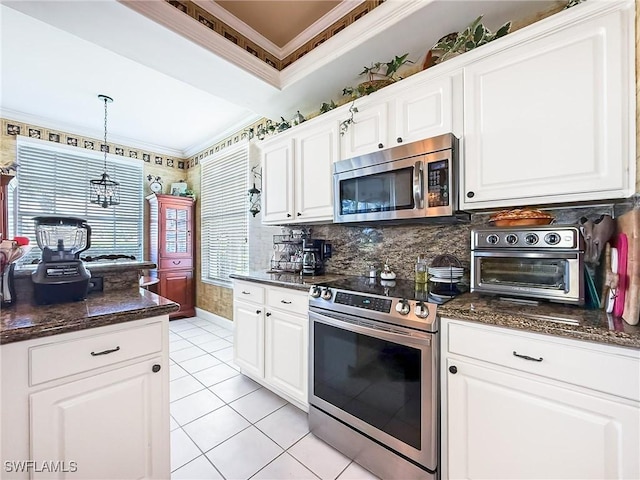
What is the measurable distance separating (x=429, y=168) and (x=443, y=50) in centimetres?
72

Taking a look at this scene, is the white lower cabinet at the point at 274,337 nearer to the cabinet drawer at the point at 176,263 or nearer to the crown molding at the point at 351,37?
the crown molding at the point at 351,37

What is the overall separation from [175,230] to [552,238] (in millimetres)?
4613

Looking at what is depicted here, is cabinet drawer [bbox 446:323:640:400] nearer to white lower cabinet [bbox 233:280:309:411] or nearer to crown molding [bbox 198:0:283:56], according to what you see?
white lower cabinet [bbox 233:280:309:411]

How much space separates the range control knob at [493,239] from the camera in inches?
53.3

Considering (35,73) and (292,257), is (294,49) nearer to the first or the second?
(292,257)

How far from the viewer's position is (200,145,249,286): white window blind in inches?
145

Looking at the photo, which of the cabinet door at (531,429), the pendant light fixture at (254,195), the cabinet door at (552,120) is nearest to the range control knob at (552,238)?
the cabinet door at (552,120)

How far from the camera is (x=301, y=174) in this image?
2.40 metres

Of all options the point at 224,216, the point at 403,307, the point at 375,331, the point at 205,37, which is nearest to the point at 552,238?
the point at 403,307

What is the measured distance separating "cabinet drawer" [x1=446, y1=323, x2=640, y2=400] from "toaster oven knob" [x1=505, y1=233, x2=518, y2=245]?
0.42 meters

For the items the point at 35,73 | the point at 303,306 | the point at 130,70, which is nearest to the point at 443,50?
the point at 303,306

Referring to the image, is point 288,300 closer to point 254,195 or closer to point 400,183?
point 400,183

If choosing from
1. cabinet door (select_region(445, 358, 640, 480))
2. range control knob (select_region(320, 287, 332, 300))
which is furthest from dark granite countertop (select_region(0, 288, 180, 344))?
cabinet door (select_region(445, 358, 640, 480))

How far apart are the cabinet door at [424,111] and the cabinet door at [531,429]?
130 cm
